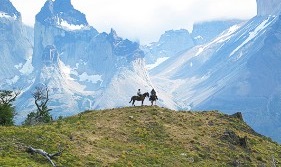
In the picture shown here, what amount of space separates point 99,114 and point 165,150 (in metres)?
17.2

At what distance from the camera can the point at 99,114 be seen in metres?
76.0

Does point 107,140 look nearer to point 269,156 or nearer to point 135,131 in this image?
point 135,131

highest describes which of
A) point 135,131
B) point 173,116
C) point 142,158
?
point 173,116

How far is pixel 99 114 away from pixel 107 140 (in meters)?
14.4

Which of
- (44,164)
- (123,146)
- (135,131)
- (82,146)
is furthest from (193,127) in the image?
(44,164)

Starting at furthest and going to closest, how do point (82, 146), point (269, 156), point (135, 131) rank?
point (269, 156)
point (135, 131)
point (82, 146)

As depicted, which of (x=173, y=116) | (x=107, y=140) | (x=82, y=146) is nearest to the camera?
(x=82, y=146)

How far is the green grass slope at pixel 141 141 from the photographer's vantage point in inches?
2080

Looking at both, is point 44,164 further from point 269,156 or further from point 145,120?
point 269,156

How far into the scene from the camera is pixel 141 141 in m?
64.8

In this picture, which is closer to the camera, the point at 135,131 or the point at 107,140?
the point at 107,140

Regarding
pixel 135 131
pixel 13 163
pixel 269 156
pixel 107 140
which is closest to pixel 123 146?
pixel 107 140

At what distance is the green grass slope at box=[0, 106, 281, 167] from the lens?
52.8 m

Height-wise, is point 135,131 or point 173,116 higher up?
point 173,116
